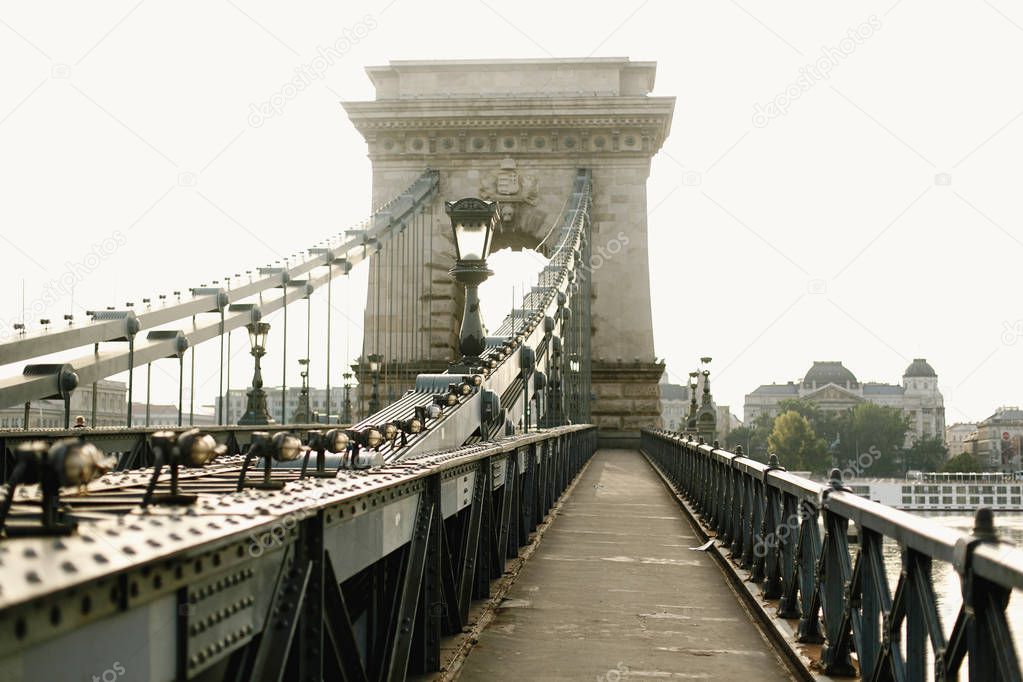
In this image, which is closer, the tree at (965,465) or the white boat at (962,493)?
the white boat at (962,493)

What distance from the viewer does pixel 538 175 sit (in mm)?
49344

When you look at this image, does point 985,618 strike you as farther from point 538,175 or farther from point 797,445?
point 797,445

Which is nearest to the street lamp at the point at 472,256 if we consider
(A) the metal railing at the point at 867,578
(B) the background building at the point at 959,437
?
(A) the metal railing at the point at 867,578

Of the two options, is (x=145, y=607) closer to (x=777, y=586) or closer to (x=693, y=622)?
(x=693, y=622)

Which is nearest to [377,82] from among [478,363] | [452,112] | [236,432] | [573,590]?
[452,112]

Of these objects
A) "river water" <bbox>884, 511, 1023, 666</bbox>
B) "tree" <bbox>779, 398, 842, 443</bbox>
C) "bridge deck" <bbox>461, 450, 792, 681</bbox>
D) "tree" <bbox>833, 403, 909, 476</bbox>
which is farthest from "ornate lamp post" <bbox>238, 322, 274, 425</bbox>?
"tree" <bbox>779, 398, 842, 443</bbox>

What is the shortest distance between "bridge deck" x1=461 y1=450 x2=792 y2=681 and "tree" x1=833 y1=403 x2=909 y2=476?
56.2 metres

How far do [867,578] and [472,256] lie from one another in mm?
7469

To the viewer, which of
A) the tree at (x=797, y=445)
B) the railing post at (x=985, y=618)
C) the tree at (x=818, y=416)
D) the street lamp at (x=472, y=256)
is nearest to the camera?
the railing post at (x=985, y=618)

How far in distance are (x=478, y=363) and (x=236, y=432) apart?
8495 mm

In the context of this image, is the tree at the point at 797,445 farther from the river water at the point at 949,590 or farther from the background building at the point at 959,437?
the river water at the point at 949,590

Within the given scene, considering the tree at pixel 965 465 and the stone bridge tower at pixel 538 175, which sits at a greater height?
the stone bridge tower at pixel 538 175

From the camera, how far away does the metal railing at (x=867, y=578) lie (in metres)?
3.51

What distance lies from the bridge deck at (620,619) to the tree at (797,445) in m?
70.7
